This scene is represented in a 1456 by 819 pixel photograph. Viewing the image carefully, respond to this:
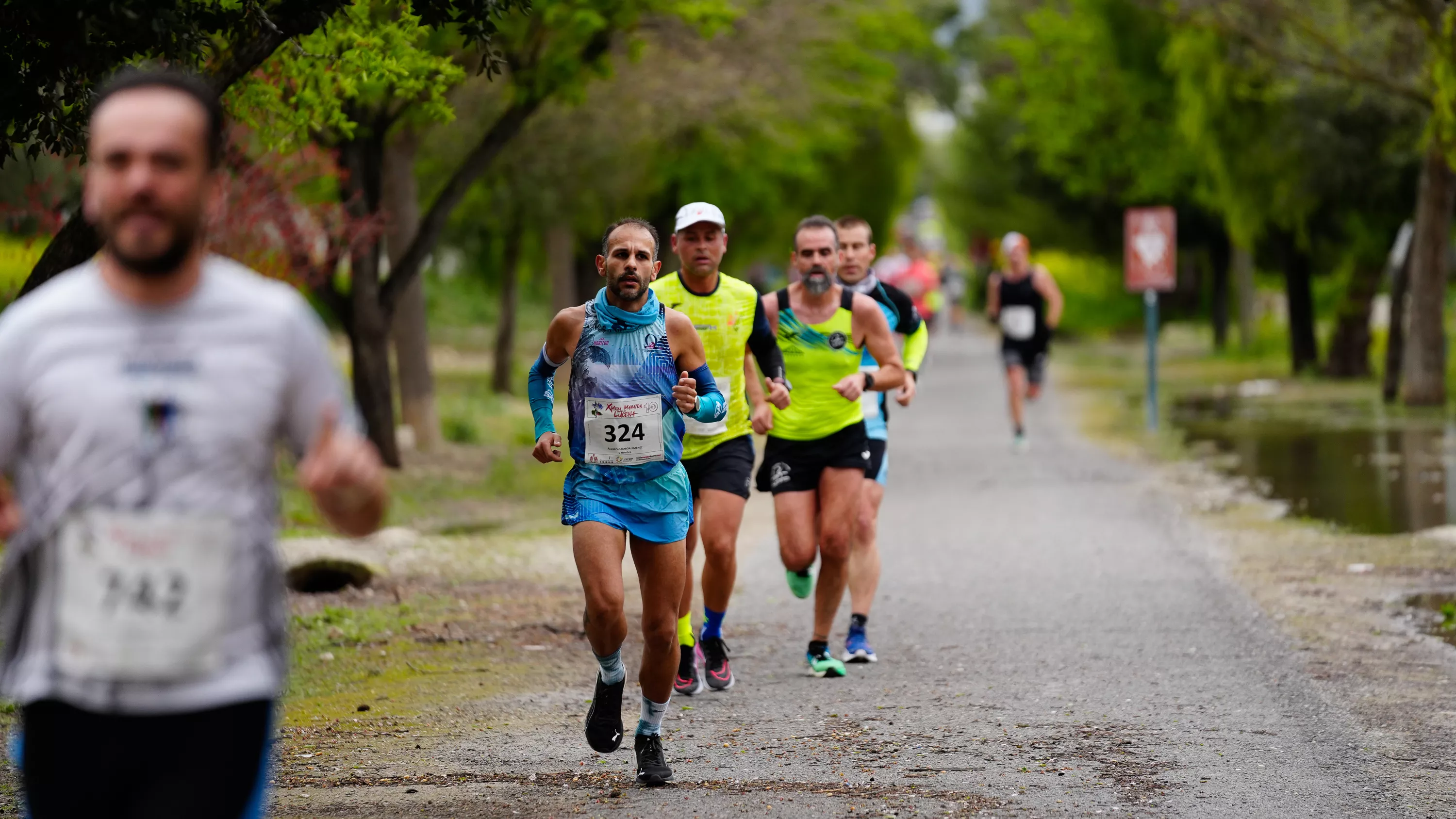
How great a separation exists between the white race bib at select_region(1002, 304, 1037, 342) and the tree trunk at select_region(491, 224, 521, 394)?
40.2ft

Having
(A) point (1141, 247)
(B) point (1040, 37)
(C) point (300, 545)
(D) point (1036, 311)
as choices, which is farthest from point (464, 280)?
(C) point (300, 545)

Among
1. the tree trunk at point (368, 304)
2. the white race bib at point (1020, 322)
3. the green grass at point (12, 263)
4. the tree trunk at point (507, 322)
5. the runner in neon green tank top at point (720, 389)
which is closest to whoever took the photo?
the runner in neon green tank top at point (720, 389)

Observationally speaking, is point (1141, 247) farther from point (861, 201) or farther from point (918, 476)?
point (861, 201)

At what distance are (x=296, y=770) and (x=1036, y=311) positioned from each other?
14.2 metres

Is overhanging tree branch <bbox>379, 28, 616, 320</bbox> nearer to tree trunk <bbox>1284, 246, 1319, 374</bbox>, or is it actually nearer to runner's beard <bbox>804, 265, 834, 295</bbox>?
runner's beard <bbox>804, 265, 834, 295</bbox>

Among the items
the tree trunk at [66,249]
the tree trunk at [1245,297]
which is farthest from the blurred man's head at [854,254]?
the tree trunk at [1245,297]

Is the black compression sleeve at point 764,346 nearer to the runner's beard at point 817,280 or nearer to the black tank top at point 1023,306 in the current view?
the runner's beard at point 817,280

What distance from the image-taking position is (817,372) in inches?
346

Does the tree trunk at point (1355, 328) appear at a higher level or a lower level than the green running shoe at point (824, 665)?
higher

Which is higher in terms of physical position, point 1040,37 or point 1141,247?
point 1040,37

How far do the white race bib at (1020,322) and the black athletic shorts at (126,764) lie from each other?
17019 mm

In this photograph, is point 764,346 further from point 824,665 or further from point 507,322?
point 507,322

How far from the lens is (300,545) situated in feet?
38.5

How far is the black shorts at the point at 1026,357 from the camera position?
65.4 feet
